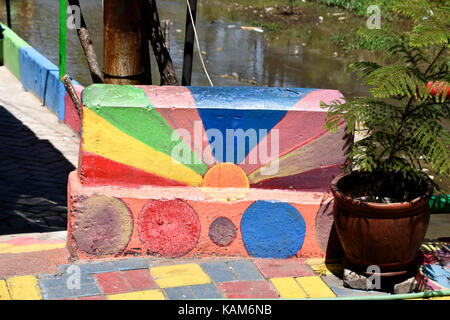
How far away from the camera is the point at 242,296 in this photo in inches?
149

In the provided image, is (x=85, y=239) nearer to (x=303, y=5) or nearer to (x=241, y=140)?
(x=241, y=140)

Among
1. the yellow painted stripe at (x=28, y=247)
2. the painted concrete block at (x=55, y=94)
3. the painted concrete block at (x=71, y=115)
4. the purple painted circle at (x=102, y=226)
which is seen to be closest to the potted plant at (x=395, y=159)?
the purple painted circle at (x=102, y=226)

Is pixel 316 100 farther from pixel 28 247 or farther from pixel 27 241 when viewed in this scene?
pixel 27 241

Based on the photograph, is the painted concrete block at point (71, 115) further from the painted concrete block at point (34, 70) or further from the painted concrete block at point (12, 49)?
the painted concrete block at point (12, 49)

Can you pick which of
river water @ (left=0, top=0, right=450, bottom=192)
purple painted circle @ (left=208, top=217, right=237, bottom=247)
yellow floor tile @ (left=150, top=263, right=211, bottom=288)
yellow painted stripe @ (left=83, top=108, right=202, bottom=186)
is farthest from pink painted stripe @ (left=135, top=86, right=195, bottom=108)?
river water @ (left=0, top=0, right=450, bottom=192)

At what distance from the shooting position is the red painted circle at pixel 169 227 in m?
4.13

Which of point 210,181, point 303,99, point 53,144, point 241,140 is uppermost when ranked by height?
point 303,99

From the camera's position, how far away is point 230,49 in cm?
1580

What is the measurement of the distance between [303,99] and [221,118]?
1.95 ft

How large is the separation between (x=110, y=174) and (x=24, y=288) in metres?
0.91

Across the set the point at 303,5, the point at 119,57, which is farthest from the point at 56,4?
the point at 119,57

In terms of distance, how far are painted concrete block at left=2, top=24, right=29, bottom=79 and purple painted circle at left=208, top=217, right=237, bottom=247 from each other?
316 inches

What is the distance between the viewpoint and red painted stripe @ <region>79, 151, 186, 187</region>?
13.5 ft

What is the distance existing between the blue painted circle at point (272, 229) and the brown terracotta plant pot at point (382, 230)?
37cm
